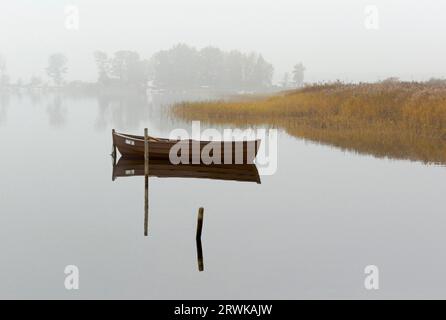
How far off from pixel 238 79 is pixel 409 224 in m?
89.8

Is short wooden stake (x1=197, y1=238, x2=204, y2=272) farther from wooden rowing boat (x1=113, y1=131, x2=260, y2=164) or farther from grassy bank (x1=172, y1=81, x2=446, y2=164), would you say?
grassy bank (x1=172, y1=81, x2=446, y2=164)

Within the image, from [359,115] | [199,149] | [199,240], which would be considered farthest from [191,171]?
[359,115]

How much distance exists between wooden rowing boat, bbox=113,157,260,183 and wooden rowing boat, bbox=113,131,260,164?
0.22m

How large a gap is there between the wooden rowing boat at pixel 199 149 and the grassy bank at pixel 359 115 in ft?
18.3

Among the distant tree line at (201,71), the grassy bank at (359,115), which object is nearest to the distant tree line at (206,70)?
the distant tree line at (201,71)

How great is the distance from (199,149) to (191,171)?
0.81 metres

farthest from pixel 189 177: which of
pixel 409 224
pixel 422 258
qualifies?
pixel 422 258

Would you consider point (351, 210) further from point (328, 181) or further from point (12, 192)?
point (12, 192)

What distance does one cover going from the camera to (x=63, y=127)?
3841 centimetres

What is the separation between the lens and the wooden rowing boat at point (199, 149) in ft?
66.0

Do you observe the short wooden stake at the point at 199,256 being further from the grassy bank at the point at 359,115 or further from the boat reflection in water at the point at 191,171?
the grassy bank at the point at 359,115

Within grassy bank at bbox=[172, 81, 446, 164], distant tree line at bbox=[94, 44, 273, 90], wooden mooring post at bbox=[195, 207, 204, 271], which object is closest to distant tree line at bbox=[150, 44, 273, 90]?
distant tree line at bbox=[94, 44, 273, 90]

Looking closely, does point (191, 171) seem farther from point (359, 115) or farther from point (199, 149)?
point (359, 115)

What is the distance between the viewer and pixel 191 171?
20172 mm
